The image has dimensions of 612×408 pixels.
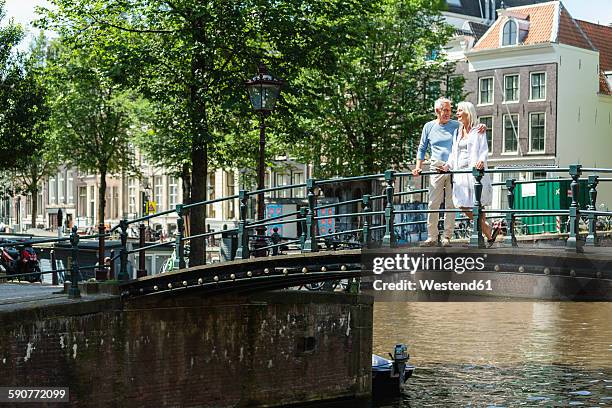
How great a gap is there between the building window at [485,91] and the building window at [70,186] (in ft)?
123

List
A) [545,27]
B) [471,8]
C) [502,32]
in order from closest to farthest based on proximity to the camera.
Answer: [545,27]
[502,32]
[471,8]

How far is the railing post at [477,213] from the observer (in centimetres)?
1187

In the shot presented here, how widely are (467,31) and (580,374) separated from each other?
31.4 m

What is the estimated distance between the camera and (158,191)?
65562 mm

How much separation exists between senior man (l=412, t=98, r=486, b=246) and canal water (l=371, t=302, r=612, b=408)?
7.54 m

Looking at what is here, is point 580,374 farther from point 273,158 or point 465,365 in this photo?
point 273,158

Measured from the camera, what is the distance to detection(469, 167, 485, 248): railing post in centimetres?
1187

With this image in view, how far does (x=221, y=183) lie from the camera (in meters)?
60.1

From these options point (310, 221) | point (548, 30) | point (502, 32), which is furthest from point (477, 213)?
point (502, 32)

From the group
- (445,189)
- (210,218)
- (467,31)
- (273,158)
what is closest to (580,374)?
(445,189)

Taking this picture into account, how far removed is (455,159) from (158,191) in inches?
2128

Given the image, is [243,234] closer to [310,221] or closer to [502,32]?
[310,221]

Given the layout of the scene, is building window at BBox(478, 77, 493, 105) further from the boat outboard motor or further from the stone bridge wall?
the stone bridge wall

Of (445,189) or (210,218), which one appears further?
(210,218)
